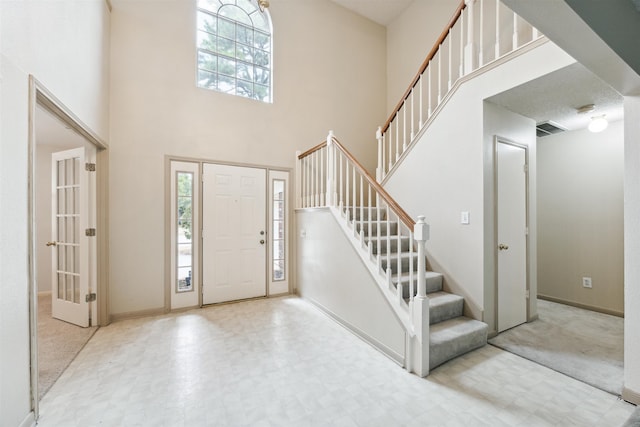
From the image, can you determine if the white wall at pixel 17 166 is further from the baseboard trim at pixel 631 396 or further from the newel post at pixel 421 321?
the baseboard trim at pixel 631 396

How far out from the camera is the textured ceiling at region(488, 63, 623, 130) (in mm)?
2431

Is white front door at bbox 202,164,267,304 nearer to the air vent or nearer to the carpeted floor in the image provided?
the carpeted floor

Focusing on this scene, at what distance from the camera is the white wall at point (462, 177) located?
276cm

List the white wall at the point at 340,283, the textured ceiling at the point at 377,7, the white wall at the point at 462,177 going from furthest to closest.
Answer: the textured ceiling at the point at 377,7 → the white wall at the point at 462,177 → the white wall at the point at 340,283

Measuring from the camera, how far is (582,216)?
151 inches

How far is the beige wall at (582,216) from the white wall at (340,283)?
10.6 feet

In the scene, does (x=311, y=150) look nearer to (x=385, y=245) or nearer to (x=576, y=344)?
(x=385, y=245)

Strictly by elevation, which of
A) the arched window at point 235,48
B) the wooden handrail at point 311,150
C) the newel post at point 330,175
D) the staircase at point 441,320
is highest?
the arched window at point 235,48

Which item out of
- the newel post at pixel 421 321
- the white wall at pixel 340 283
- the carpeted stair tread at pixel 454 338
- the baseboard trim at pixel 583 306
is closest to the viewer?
the newel post at pixel 421 321

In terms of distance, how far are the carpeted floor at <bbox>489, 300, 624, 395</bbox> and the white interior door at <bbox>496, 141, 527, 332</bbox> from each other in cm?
23

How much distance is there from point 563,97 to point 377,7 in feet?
12.6

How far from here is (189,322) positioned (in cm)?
333

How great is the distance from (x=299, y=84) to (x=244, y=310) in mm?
3660

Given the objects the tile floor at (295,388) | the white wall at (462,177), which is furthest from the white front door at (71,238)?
the white wall at (462,177)
